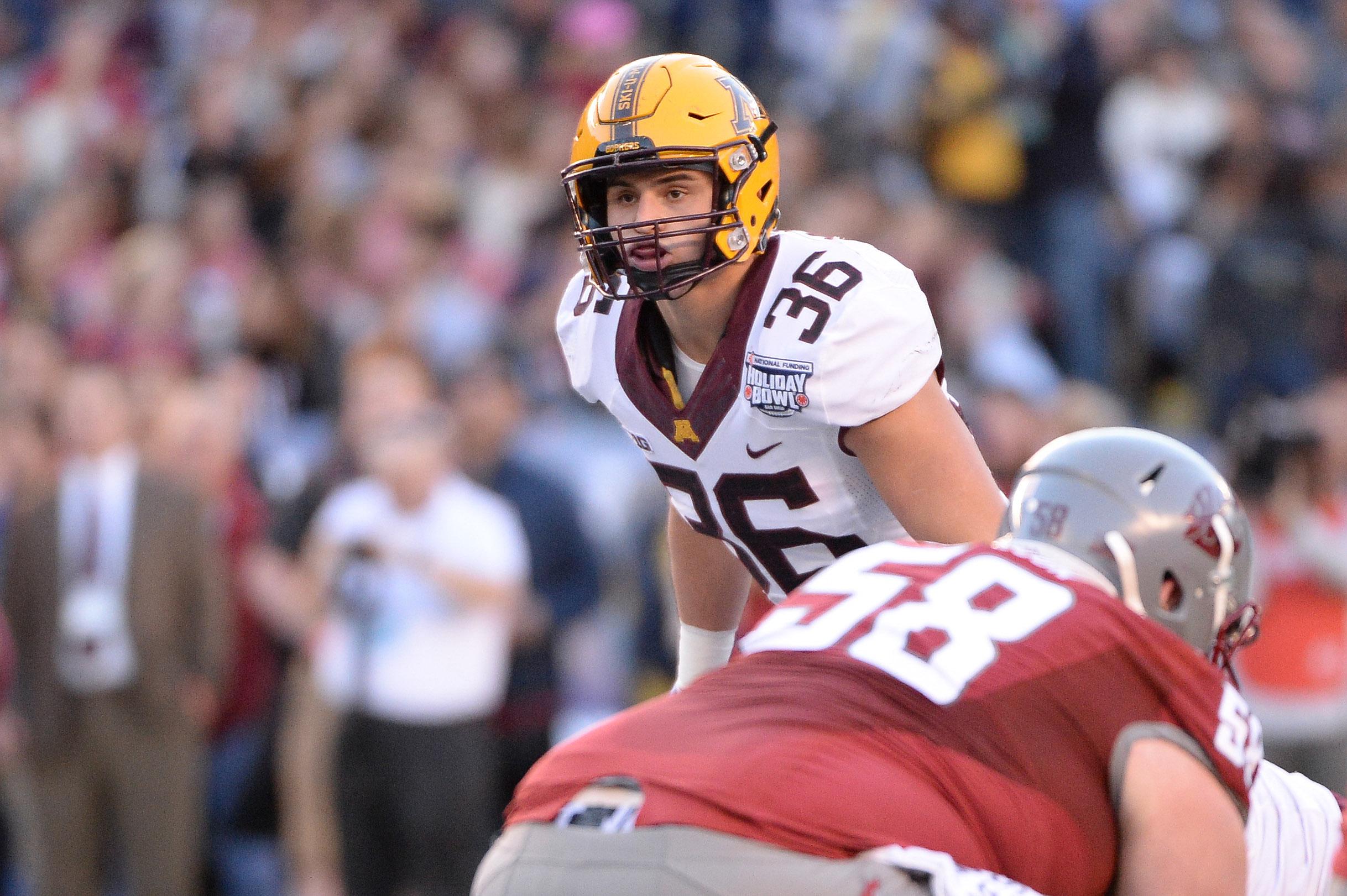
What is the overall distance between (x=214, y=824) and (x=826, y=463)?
4.54 m

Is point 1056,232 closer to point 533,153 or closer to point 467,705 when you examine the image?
point 533,153

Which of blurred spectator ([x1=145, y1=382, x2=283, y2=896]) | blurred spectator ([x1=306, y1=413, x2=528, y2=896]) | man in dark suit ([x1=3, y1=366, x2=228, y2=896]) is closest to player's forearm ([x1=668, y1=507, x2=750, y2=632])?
blurred spectator ([x1=306, y1=413, x2=528, y2=896])

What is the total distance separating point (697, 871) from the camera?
2191 millimetres

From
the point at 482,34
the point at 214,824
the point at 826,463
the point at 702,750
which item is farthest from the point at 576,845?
the point at 482,34

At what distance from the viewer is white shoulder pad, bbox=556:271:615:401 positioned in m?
3.64

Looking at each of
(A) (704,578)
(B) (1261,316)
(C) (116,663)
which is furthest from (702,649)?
(B) (1261,316)

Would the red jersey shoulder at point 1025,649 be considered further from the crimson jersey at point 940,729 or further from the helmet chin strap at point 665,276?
the helmet chin strap at point 665,276

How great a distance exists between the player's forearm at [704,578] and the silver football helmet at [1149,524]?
1166 mm

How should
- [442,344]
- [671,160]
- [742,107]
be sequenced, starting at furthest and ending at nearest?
[442,344] → [742,107] → [671,160]

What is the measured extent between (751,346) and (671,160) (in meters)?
0.37

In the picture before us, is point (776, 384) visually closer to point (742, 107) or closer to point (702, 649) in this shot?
point (742, 107)

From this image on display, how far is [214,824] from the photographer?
7.11 m

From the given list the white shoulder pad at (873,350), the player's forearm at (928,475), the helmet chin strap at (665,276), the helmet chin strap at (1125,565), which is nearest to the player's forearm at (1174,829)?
the helmet chin strap at (1125,565)

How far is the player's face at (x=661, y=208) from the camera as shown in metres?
3.30
